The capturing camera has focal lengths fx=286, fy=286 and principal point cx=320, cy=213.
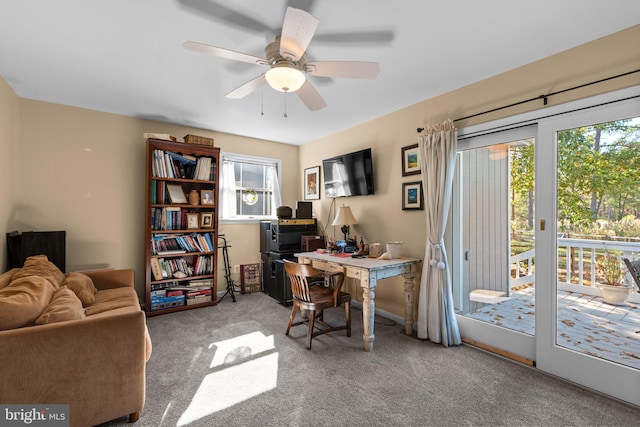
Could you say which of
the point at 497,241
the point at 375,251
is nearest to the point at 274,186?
the point at 375,251

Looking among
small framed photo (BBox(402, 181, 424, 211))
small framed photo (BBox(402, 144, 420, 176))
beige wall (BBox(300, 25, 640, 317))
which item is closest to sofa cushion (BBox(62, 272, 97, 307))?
beige wall (BBox(300, 25, 640, 317))

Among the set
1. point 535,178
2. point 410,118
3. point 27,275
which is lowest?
point 27,275

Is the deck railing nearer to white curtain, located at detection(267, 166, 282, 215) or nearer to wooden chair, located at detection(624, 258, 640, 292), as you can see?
wooden chair, located at detection(624, 258, 640, 292)

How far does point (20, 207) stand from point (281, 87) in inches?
131

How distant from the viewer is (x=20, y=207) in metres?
3.11

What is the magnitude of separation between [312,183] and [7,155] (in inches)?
140

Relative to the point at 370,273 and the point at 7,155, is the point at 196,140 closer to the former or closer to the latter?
the point at 7,155

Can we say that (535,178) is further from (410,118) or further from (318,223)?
(318,223)

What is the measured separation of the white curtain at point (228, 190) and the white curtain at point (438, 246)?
9.67ft

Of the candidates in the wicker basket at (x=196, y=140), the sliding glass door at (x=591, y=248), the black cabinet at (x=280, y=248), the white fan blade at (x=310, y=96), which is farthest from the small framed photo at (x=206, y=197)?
the sliding glass door at (x=591, y=248)

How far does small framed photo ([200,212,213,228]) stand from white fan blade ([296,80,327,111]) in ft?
7.68

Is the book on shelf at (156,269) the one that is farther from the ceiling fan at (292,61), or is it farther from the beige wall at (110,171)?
the ceiling fan at (292,61)

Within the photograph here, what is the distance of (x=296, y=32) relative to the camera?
5.20ft

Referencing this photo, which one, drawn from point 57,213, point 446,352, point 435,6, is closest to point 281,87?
point 435,6
